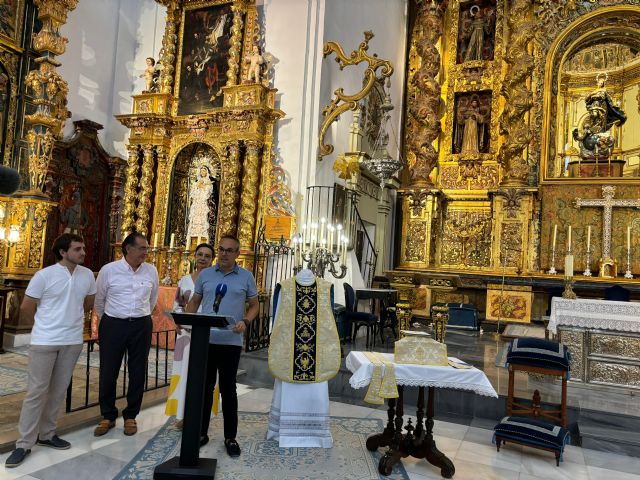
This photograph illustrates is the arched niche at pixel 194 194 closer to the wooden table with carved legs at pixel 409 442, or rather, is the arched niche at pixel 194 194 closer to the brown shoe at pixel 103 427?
the brown shoe at pixel 103 427

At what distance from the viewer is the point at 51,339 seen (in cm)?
388

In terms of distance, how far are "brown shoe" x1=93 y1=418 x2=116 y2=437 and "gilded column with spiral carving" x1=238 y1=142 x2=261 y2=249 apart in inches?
197

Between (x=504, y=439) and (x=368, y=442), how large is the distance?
127 centimetres

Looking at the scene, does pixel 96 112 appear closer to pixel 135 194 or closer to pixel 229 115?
pixel 135 194

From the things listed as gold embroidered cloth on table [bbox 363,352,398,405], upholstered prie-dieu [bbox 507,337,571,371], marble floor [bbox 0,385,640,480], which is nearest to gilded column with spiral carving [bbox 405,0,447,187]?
upholstered prie-dieu [bbox 507,337,571,371]

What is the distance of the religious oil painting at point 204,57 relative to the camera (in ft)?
33.7

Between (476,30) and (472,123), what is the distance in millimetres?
2776

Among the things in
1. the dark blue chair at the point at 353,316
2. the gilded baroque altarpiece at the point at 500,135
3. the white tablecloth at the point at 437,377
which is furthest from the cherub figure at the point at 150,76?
the white tablecloth at the point at 437,377

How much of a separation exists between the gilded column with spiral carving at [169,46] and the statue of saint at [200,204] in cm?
203

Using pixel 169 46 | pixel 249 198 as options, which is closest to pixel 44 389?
pixel 249 198

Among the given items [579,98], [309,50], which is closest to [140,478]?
[309,50]

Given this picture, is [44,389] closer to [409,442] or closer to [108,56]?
[409,442]

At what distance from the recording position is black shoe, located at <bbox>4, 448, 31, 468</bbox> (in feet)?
12.1

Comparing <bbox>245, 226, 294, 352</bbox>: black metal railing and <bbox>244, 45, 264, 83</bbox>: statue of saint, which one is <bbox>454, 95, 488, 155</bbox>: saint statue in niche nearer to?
<bbox>244, 45, 264, 83</bbox>: statue of saint
